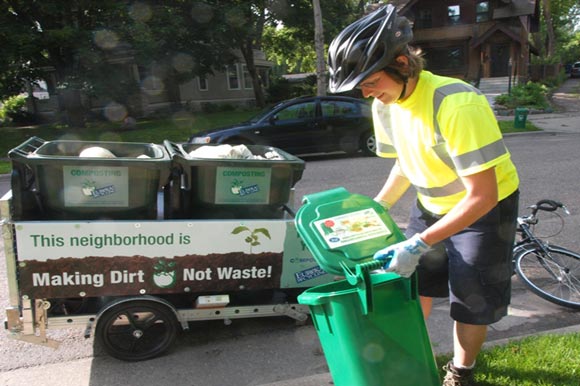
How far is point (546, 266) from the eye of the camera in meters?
3.83

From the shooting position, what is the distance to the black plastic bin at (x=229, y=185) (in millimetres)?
3090

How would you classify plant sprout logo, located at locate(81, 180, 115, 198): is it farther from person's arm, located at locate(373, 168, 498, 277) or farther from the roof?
the roof

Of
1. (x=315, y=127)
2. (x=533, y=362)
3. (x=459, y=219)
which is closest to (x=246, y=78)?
(x=315, y=127)

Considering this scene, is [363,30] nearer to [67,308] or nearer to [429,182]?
[429,182]

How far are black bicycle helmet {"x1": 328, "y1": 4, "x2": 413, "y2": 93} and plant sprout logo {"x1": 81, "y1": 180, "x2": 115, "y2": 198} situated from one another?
5.21 feet

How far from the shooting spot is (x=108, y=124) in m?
20.4

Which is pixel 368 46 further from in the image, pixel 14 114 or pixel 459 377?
pixel 14 114

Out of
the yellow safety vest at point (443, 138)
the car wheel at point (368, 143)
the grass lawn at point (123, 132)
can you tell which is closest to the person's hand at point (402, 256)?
the yellow safety vest at point (443, 138)

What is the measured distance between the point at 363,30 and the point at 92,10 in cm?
1870

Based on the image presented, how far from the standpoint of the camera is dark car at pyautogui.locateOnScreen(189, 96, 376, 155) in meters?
10.3

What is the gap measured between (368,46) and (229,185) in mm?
1545

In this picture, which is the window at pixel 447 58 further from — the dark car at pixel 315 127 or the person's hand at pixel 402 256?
the person's hand at pixel 402 256

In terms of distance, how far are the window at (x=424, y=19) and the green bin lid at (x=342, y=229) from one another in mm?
36011

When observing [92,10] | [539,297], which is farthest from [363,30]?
[92,10]
